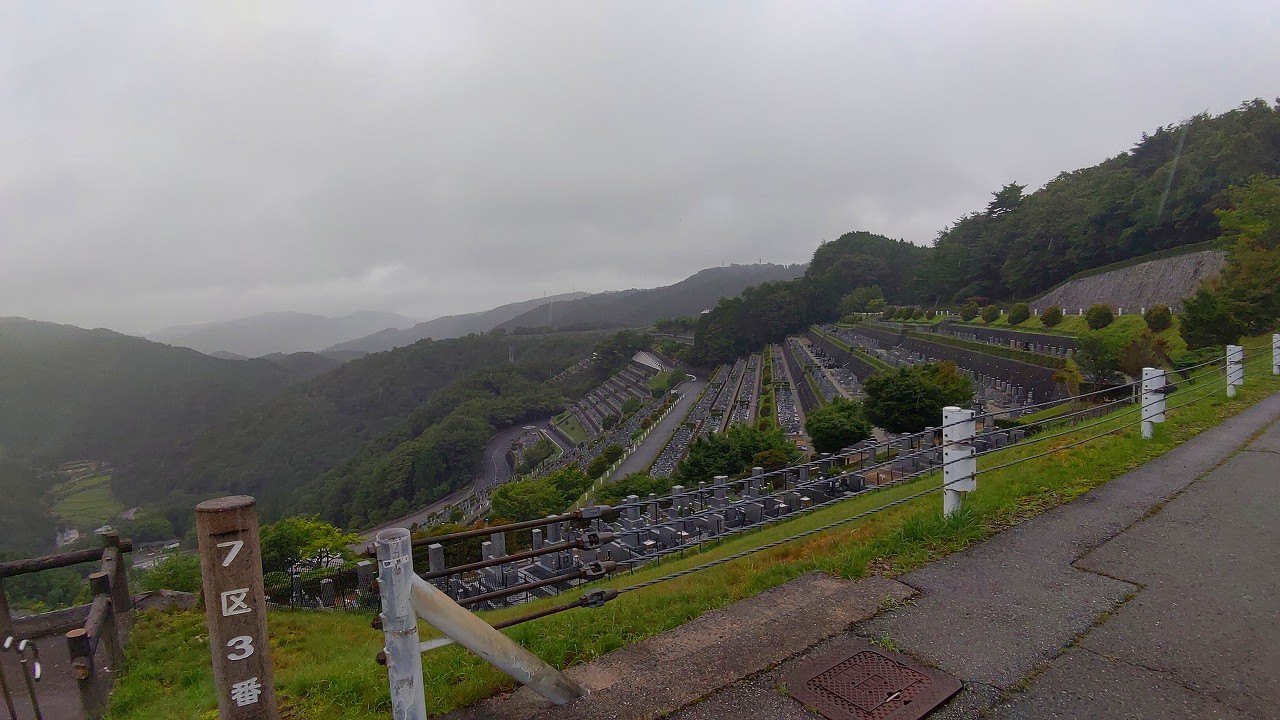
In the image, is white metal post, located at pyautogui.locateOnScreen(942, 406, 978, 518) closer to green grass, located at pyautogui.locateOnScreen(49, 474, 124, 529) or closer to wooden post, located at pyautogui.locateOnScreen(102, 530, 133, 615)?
wooden post, located at pyautogui.locateOnScreen(102, 530, 133, 615)

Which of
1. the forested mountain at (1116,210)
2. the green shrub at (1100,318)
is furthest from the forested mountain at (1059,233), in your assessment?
the green shrub at (1100,318)

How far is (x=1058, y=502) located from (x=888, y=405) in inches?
551

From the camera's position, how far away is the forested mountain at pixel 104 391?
274 ft

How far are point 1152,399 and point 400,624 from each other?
24.0 feet

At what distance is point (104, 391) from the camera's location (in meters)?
94.0

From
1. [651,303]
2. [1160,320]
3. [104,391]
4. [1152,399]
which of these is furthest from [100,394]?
[1160,320]

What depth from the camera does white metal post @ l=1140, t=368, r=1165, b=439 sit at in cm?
608

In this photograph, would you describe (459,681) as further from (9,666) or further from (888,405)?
(888,405)

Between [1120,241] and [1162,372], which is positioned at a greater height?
[1120,241]

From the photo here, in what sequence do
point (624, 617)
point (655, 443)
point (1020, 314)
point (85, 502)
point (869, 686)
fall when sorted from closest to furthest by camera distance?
point (869, 686)
point (624, 617)
point (1020, 314)
point (655, 443)
point (85, 502)

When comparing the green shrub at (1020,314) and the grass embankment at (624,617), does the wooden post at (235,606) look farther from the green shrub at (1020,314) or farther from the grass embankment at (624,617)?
the green shrub at (1020,314)

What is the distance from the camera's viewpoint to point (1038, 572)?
326cm

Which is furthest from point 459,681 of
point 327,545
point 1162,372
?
point 327,545

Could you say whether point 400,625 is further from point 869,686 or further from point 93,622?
point 93,622
